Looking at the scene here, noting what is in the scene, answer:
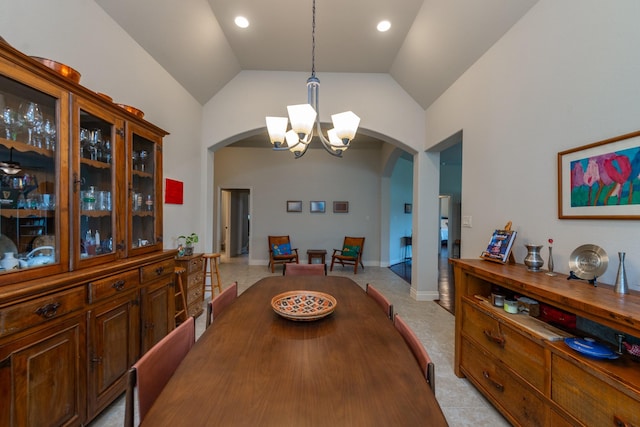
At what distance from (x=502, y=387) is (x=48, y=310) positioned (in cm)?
256

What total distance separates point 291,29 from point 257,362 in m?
3.38

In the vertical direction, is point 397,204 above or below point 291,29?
below

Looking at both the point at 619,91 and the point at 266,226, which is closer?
the point at 619,91

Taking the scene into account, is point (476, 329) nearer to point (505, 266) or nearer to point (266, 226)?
point (505, 266)

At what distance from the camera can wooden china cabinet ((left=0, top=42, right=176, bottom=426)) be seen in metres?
1.15

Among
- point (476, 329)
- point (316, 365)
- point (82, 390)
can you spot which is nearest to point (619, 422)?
point (476, 329)

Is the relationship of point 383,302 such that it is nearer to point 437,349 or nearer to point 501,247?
point 501,247

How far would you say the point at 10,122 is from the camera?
1292 millimetres

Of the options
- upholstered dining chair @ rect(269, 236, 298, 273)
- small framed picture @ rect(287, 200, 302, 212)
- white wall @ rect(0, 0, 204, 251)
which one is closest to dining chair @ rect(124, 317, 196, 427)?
white wall @ rect(0, 0, 204, 251)

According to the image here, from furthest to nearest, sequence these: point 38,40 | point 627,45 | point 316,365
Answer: point 38,40 < point 627,45 < point 316,365

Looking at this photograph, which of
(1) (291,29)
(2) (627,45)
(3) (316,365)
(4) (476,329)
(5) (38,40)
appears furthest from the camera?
(1) (291,29)

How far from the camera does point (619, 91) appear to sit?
55.1 inches

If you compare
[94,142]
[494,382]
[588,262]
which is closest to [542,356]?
[494,382]

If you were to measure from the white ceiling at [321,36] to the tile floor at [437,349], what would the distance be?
2.96 m
